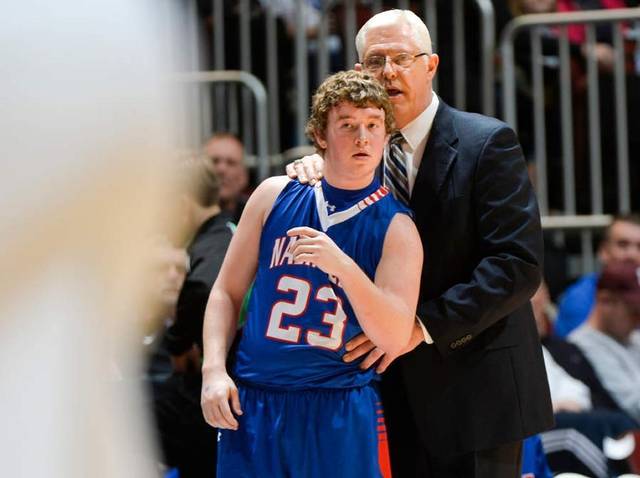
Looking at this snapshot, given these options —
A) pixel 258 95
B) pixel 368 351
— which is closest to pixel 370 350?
pixel 368 351

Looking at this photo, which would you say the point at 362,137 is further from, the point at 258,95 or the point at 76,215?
the point at 258,95

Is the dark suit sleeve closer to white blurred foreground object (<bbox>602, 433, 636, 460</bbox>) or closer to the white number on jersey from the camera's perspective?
the white number on jersey

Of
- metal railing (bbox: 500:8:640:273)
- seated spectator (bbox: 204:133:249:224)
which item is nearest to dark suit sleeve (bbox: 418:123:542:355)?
seated spectator (bbox: 204:133:249:224)

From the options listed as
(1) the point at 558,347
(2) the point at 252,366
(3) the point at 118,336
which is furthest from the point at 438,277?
(1) the point at 558,347

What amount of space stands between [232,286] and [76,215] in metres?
2.13

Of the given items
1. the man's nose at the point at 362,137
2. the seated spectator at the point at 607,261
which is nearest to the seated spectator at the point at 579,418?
the seated spectator at the point at 607,261

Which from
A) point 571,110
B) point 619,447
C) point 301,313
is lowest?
point 619,447

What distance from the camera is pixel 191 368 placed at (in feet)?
16.8

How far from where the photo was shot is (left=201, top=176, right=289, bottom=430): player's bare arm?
124 inches

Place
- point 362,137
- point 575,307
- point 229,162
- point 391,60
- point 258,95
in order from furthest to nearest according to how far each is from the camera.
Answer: point 258,95 < point 229,162 < point 575,307 < point 391,60 < point 362,137

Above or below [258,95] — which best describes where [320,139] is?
below

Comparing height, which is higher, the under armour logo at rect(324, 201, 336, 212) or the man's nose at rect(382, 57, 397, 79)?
the man's nose at rect(382, 57, 397, 79)

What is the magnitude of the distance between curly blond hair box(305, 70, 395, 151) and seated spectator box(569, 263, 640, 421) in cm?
318

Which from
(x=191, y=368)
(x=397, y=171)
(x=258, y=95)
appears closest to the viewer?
(x=397, y=171)
